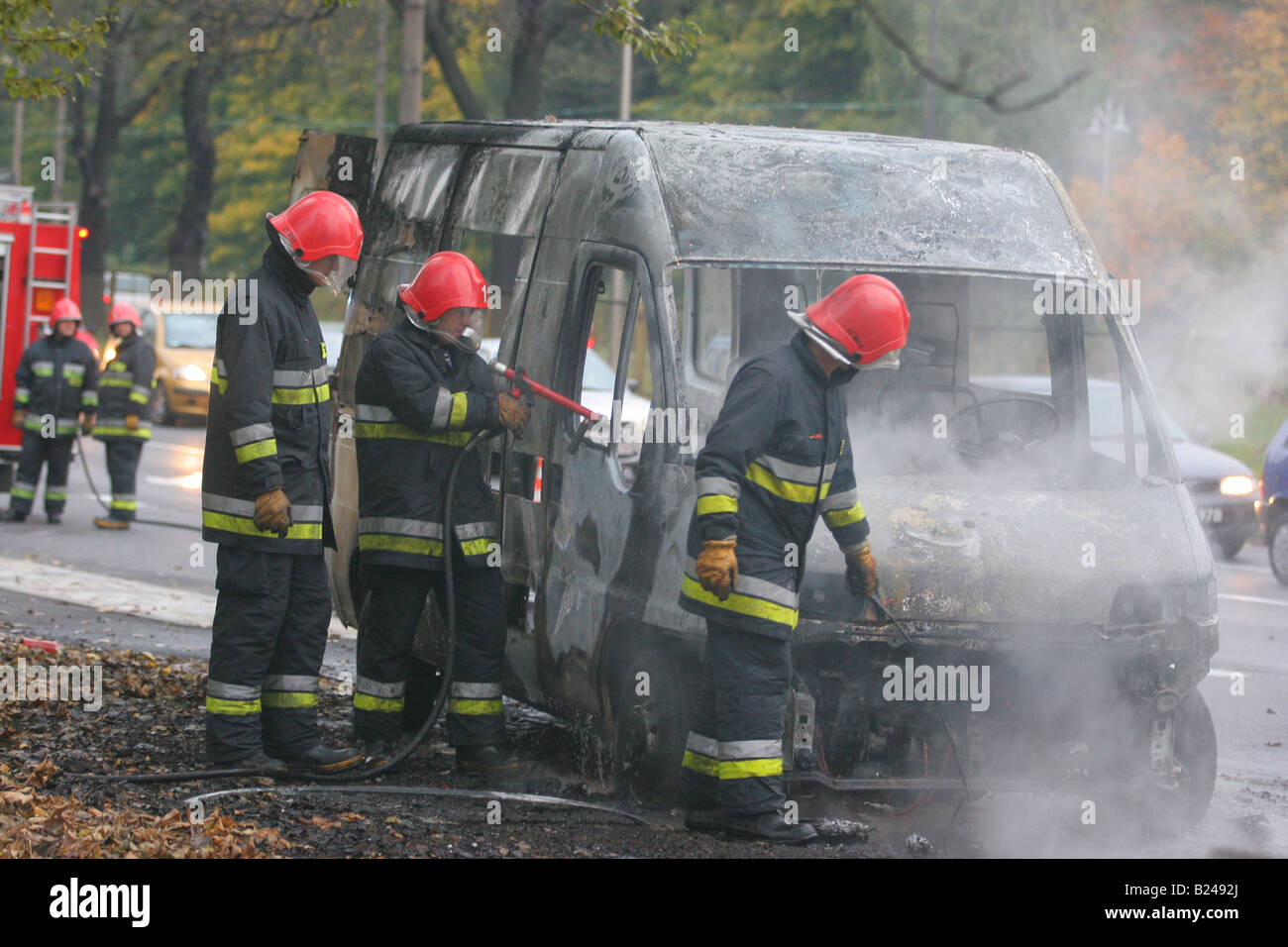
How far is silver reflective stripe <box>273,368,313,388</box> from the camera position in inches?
246

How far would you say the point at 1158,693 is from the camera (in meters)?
5.84

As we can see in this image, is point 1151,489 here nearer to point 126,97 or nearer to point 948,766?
point 948,766

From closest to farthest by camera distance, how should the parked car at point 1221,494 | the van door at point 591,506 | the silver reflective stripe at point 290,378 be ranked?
the van door at point 591,506 < the silver reflective stripe at point 290,378 < the parked car at point 1221,494

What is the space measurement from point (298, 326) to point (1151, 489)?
2.95m

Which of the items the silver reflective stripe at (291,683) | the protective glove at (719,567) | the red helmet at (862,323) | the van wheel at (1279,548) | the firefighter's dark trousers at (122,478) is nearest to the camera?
the protective glove at (719,567)

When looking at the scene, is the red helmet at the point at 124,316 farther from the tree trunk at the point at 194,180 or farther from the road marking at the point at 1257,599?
the tree trunk at the point at 194,180

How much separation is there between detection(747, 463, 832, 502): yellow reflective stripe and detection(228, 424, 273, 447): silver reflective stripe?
1.64 meters

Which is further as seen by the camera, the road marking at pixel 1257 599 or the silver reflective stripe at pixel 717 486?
the road marking at pixel 1257 599

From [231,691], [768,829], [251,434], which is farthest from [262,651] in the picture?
[768,829]

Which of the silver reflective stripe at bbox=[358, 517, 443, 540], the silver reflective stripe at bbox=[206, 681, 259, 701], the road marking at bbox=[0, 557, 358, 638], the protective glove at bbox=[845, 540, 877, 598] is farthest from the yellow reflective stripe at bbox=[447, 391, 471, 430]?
the road marking at bbox=[0, 557, 358, 638]

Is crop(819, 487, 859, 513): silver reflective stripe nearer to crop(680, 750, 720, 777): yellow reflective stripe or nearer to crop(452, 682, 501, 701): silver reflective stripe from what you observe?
crop(680, 750, 720, 777): yellow reflective stripe

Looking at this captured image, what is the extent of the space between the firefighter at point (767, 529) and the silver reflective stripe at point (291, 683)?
4.83ft

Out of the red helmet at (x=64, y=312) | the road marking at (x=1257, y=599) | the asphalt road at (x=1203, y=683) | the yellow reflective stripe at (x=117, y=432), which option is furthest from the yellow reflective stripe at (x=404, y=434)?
the red helmet at (x=64, y=312)

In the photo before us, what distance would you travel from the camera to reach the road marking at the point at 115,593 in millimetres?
10344
